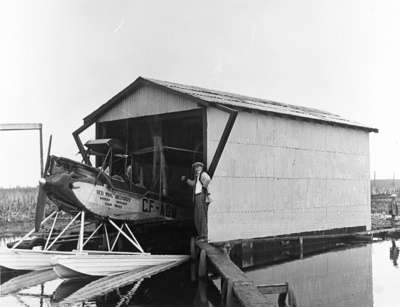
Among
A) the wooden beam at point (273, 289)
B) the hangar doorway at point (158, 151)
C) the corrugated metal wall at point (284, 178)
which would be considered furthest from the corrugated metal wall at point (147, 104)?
the wooden beam at point (273, 289)

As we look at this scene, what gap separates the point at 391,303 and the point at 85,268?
6.40 metres

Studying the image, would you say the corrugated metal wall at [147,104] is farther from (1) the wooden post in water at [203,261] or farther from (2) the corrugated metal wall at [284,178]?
(1) the wooden post in water at [203,261]

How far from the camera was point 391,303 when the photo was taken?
411 inches

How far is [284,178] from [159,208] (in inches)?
174

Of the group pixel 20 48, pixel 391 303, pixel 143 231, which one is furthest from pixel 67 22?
pixel 391 303

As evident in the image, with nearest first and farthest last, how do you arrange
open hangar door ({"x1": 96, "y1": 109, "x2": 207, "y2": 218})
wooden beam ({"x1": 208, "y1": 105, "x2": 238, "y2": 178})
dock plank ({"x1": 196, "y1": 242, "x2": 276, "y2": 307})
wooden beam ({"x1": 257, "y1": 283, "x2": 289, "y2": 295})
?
dock plank ({"x1": 196, "y1": 242, "x2": 276, "y2": 307}), wooden beam ({"x1": 257, "y1": 283, "x2": 289, "y2": 295}), wooden beam ({"x1": 208, "y1": 105, "x2": 238, "y2": 178}), open hangar door ({"x1": 96, "y1": 109, "x2": 207, "y2": 218})

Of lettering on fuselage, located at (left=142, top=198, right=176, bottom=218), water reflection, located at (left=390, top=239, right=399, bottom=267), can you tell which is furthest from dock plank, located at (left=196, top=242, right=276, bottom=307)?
water reflection, located at (left=390, top=239, right=399, bottom=267)

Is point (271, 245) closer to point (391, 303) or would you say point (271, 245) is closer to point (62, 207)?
point (391, 303)

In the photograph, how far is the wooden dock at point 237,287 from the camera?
7255 millimetres

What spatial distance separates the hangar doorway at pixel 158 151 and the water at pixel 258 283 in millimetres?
3713

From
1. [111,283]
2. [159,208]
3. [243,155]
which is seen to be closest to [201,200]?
[159,208]

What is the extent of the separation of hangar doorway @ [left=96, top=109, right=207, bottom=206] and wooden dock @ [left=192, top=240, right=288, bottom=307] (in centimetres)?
361

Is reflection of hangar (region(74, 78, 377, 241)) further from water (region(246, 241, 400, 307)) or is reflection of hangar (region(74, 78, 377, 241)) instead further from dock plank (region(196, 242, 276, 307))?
dock plank (region(196, 242, 276, 307))

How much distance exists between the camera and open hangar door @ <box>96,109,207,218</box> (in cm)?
1562
